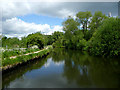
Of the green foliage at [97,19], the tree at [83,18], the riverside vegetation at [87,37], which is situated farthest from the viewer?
the tree at [83,18]

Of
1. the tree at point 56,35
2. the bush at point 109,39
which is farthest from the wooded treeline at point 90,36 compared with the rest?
the tree at point 56,35

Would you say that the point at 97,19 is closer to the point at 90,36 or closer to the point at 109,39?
the point at 90,36

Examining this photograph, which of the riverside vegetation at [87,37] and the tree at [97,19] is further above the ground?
the tree at [97,19]

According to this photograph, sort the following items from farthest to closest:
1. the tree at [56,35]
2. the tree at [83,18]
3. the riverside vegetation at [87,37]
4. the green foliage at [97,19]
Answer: the tree at [56,35], the tree at [83,18], the green foliage at [97,19], the riverside vegetation at [87,37]

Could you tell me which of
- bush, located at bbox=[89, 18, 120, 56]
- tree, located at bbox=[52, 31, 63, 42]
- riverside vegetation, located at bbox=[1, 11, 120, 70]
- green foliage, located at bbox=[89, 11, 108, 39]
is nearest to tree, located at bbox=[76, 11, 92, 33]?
riverside vegetation, located at bbox=[1, 11, 120, 70]

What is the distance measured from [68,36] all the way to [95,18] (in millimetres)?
11232

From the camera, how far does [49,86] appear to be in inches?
241

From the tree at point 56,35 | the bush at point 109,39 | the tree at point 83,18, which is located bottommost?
the bush at point 109,39

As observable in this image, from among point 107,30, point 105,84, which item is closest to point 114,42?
point 107,30

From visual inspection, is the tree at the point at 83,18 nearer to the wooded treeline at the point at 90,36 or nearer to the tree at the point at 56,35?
the wooded treeline at the point at 90,36

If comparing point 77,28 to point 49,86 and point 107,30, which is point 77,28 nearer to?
point 107,30

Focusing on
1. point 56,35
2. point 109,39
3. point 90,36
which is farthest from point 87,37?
point 56,35

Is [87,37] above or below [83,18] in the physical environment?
below

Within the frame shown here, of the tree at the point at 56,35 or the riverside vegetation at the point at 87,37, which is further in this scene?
the tree at the point at 56,35
